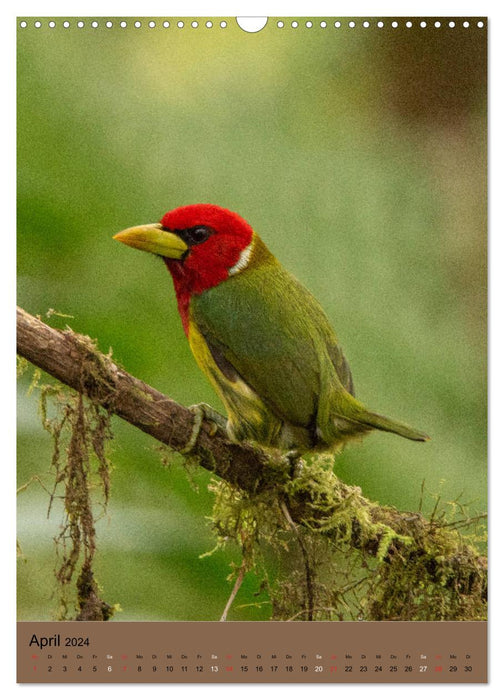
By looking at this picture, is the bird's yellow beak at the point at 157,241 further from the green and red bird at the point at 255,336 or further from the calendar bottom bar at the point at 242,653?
the calendar bottom bar at the point at 242,653

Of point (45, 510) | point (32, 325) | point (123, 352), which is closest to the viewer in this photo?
point (32, 325)

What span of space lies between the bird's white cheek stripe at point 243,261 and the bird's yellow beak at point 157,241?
17 centimetres

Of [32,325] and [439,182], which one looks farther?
[439,182]

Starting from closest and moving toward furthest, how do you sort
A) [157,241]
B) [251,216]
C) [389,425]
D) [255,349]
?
[389,425]
[255,349]
[157,241]
[251,216]

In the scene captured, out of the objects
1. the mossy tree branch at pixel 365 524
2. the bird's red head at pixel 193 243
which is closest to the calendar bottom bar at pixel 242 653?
the mossy tree branch at pixel 365 524

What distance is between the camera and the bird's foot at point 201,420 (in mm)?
3160

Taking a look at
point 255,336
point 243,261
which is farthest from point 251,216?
point 255,336

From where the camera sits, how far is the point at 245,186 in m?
3.42

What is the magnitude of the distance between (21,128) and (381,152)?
120 centimetres

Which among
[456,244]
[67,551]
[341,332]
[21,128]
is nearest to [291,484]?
[341,332]

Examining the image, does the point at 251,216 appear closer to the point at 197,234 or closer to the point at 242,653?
the point at 197,234

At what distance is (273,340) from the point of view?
10.4 feet

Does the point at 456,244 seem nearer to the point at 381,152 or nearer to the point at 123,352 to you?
the point at 381,152

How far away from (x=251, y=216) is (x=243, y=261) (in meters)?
0.17
